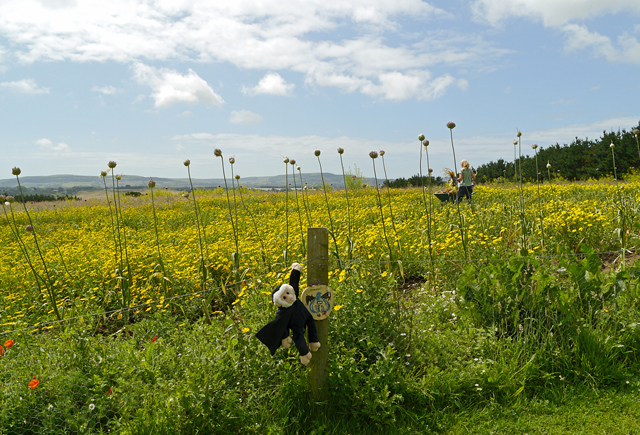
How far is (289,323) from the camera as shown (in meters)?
2.39

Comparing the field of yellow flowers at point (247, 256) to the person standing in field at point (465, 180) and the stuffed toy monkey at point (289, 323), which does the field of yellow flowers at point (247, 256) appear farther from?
the person standing in field at point (465, 180)

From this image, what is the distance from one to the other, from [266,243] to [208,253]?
0.76 metres

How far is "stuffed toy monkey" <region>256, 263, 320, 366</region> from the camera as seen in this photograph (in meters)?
2.31

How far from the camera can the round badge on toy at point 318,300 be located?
2.47 metres

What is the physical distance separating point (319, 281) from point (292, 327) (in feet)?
1.12

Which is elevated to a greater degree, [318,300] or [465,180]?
[465,180]

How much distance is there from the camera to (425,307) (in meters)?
3.34

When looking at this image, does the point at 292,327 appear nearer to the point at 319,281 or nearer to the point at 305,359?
the point at 305,359

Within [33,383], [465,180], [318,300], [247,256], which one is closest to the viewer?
[33,383]

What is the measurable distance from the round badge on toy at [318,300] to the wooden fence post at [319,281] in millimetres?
63

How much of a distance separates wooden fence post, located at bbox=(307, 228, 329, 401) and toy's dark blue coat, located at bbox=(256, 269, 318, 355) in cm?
10

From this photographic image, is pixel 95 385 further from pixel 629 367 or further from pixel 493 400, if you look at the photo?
pixel 629 367

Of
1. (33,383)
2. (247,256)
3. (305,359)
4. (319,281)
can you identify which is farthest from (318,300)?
(247,256)

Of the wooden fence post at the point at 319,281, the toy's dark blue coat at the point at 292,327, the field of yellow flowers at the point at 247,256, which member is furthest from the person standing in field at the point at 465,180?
the toy's dark blue coat at the point at 292,327
